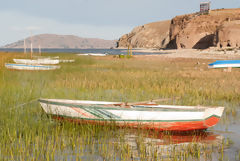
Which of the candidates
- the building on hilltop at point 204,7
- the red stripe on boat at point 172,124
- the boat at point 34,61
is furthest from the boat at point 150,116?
the building on hilltop at point 204,7

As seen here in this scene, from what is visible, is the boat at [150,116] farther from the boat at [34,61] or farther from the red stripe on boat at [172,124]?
the boat at [34,61]

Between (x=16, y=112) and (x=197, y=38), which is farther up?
(x=197, y=38)

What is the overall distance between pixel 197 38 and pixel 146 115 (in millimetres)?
91877

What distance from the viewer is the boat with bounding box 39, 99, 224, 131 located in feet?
27.6

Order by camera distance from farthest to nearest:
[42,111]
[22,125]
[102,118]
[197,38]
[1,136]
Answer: [197,38] → [42,111] → [102,118] → [22,125] → [1,136]

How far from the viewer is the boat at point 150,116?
332 inches

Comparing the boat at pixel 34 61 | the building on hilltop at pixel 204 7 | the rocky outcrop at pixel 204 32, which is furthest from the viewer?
the building on hilltop at pixel 204 7

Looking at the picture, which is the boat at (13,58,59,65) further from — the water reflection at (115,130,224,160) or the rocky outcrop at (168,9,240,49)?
the rocky outcrop at (168,9,240,49)

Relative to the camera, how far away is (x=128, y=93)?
45.9ft

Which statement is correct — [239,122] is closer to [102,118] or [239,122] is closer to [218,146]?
[218,146]

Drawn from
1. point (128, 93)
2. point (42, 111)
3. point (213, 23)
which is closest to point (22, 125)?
point (42, 111)

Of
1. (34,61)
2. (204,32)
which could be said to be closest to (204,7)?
(204,32)

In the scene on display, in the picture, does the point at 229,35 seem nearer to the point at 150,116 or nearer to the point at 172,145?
the point at 150,116

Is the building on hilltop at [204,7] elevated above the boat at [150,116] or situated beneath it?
elevated above
